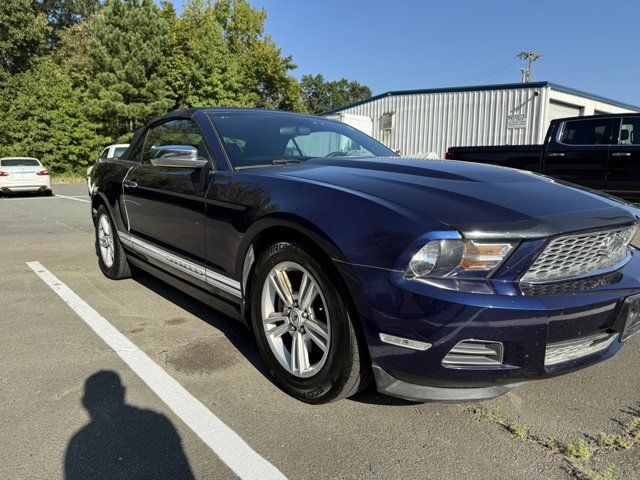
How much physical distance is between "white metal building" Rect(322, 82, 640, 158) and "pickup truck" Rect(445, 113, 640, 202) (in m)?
8.91

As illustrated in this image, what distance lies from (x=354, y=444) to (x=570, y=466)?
91 cm

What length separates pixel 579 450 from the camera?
84.3 inches

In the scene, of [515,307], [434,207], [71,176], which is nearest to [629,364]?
[515,307]

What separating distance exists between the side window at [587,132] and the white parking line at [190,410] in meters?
7.78

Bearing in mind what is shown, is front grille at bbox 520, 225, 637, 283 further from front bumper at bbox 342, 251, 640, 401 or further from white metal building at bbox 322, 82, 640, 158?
white metal building at bbox 322, 82, 640, 158

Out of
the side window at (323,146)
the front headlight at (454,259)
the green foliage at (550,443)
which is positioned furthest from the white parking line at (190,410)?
the side window at (323,146)

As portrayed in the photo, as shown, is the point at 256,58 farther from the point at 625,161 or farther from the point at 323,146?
the point at 323,146

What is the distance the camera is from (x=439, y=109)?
68.9 ft

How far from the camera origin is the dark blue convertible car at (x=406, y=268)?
1.98m

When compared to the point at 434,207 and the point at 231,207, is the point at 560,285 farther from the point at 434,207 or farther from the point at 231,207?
the point at 231,207

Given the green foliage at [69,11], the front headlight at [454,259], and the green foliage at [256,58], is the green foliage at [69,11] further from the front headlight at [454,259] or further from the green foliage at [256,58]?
the front headlight at [454,259]

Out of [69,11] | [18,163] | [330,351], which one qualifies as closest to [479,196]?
[330,351]

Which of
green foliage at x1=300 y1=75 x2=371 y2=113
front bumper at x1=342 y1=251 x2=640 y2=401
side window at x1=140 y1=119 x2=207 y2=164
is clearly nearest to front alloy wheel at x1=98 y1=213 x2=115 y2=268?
side window at x1=140 y1=119 x2=207 y2=164

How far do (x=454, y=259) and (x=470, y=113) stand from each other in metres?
19.6
